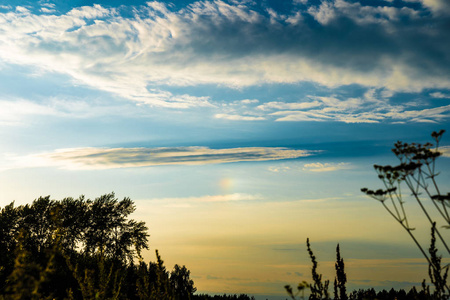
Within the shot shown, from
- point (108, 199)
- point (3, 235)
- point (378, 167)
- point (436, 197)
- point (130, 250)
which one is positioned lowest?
point (130, 250)

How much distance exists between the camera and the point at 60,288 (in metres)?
27.7

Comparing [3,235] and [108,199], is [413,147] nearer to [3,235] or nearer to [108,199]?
[3,235]

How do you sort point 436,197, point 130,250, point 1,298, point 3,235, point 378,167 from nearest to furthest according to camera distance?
point 436,197 → point 378,167 → point 1,298 → point 3,235 → point 130,250

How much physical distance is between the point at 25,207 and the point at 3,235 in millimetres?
4338

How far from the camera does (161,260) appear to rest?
7266 mm

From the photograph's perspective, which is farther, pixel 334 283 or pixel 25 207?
pixel 25 207

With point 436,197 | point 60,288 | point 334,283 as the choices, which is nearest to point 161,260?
point 334,283

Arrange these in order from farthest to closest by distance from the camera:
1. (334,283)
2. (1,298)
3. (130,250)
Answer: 1. (130,250)
2. (1,298)
3. (334,283)

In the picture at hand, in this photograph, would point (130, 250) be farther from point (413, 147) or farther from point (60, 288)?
point (413, 147)

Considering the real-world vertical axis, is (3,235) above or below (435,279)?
below

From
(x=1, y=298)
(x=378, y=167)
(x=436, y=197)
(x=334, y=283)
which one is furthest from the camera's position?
(x=1, y=298)

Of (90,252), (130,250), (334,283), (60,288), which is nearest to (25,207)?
(90,252)

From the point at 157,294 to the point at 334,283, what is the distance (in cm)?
358

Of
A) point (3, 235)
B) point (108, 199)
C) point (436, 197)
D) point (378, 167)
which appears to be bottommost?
point (3, 235)
